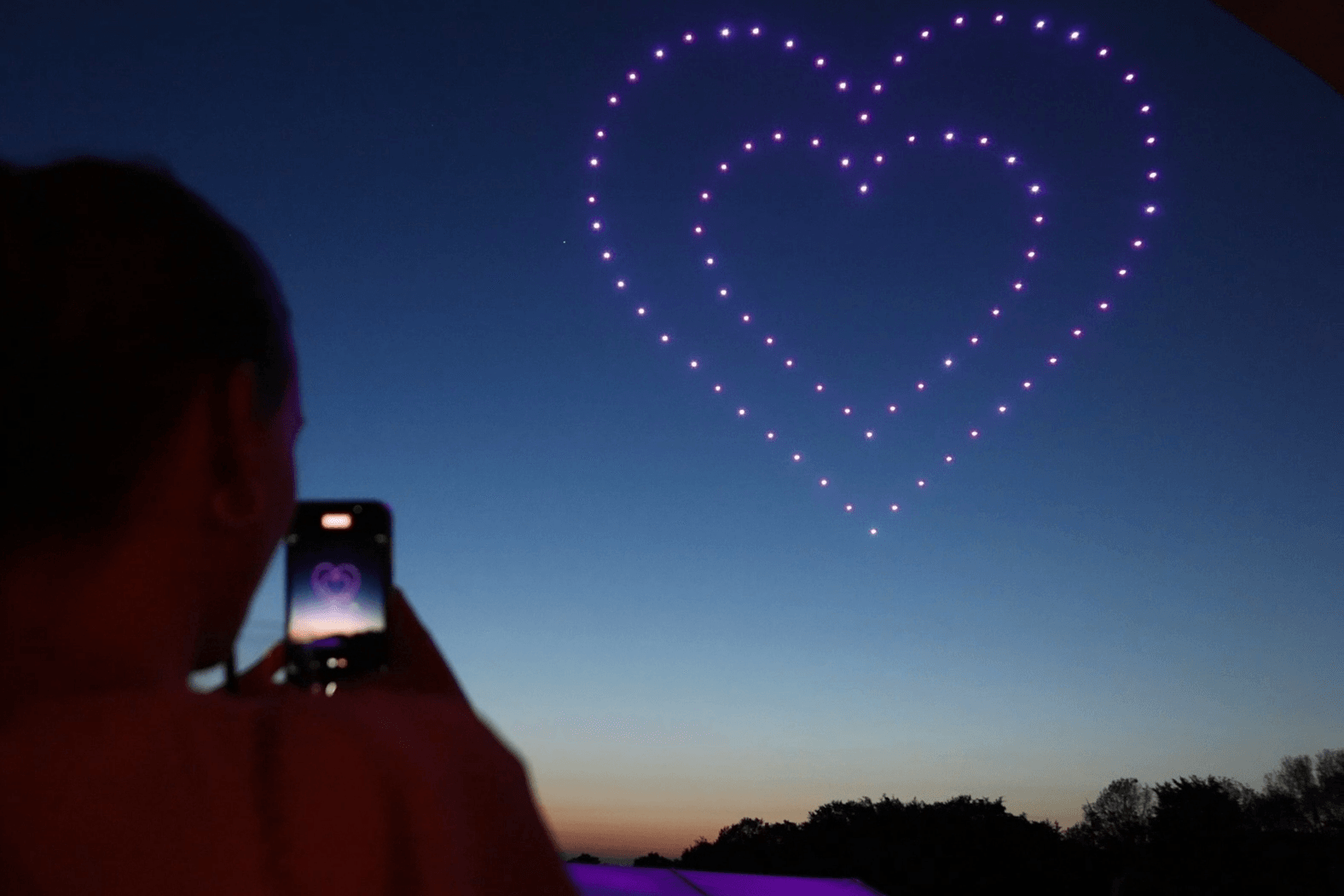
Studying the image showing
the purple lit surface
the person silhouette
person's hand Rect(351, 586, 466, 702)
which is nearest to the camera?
the person silhouette

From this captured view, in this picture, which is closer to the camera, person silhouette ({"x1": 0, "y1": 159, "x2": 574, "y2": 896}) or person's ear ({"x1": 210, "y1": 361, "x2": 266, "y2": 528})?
person silhouette ({"x1": 0, "y1": 159, "x2": 574, "y2": 896})

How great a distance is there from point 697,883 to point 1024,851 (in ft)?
40.2

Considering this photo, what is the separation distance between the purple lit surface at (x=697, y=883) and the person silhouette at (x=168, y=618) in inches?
192

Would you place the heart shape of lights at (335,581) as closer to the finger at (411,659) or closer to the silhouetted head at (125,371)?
the finger at (411,659)

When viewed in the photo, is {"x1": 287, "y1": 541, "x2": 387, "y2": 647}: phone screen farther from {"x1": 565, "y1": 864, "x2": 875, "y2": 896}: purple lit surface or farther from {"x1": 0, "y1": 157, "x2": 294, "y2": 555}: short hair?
{"x1": 565, "y1": 864, "x2": 875, "y2": 896}: purple lit surface

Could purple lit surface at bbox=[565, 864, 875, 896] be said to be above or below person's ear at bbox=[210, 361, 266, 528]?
below

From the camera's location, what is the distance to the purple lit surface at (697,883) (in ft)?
17.6

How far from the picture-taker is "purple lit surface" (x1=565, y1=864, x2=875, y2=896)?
5.37 metres

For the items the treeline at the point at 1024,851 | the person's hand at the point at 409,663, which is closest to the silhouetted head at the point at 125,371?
the person's hand at the point at 409,663

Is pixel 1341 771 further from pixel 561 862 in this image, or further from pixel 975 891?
pixel 561 862

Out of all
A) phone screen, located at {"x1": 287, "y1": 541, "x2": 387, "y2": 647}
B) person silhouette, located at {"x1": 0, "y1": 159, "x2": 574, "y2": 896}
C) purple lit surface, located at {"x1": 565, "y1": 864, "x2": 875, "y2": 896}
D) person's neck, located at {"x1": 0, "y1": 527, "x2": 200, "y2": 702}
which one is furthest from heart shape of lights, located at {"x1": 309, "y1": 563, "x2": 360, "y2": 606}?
purple lit surface, located at {"x1": 565, "y1": 864, "x2": 875, "y2": 896}

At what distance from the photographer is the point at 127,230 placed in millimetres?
684

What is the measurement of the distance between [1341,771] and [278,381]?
969 inches

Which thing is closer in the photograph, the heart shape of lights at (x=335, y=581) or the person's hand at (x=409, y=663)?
the person's hand at (x=409, y=663)
